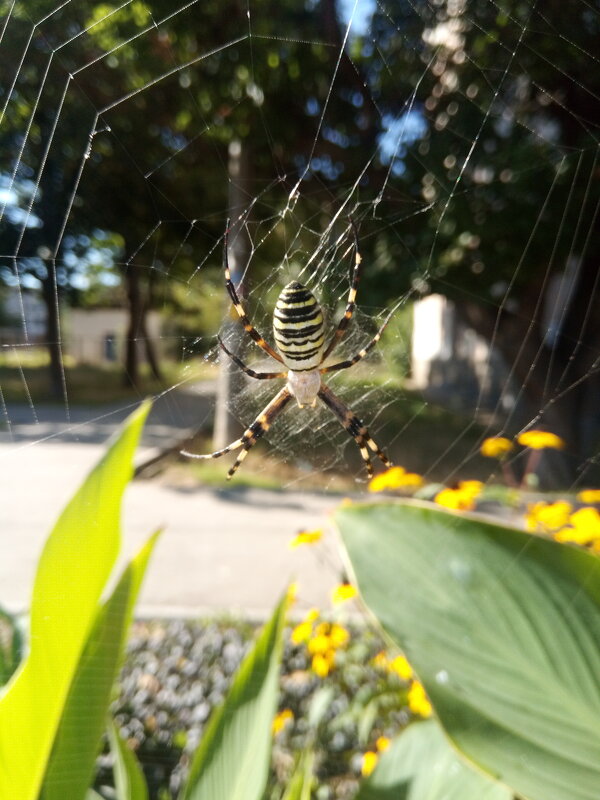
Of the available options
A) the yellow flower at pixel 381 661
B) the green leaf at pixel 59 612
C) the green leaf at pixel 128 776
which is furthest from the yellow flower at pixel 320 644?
the green leaf at pixel 59 612

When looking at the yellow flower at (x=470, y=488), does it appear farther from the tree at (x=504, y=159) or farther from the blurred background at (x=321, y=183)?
the tree at (x=504, y=159)

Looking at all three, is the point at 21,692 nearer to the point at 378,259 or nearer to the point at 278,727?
the point at 278,727

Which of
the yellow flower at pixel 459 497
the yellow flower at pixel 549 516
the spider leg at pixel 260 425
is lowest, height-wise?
the yellow flower at pixel 549 516

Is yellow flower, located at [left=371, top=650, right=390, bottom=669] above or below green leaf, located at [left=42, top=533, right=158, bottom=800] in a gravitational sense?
below

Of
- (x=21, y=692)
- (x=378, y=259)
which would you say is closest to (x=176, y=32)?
(x=378, y=259)

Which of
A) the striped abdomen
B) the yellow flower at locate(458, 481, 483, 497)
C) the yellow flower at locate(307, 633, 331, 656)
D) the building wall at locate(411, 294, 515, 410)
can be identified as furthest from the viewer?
the building wall at locate(411, 294, 515, 410)

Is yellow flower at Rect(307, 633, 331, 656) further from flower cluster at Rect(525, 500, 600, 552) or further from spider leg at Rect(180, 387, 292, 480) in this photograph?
flower cluster at Rect(525, 500, 600, 552)

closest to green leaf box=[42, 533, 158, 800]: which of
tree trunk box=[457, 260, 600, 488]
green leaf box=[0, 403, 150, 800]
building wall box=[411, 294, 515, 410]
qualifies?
green leaf box=[0, 403, 150, 800]
